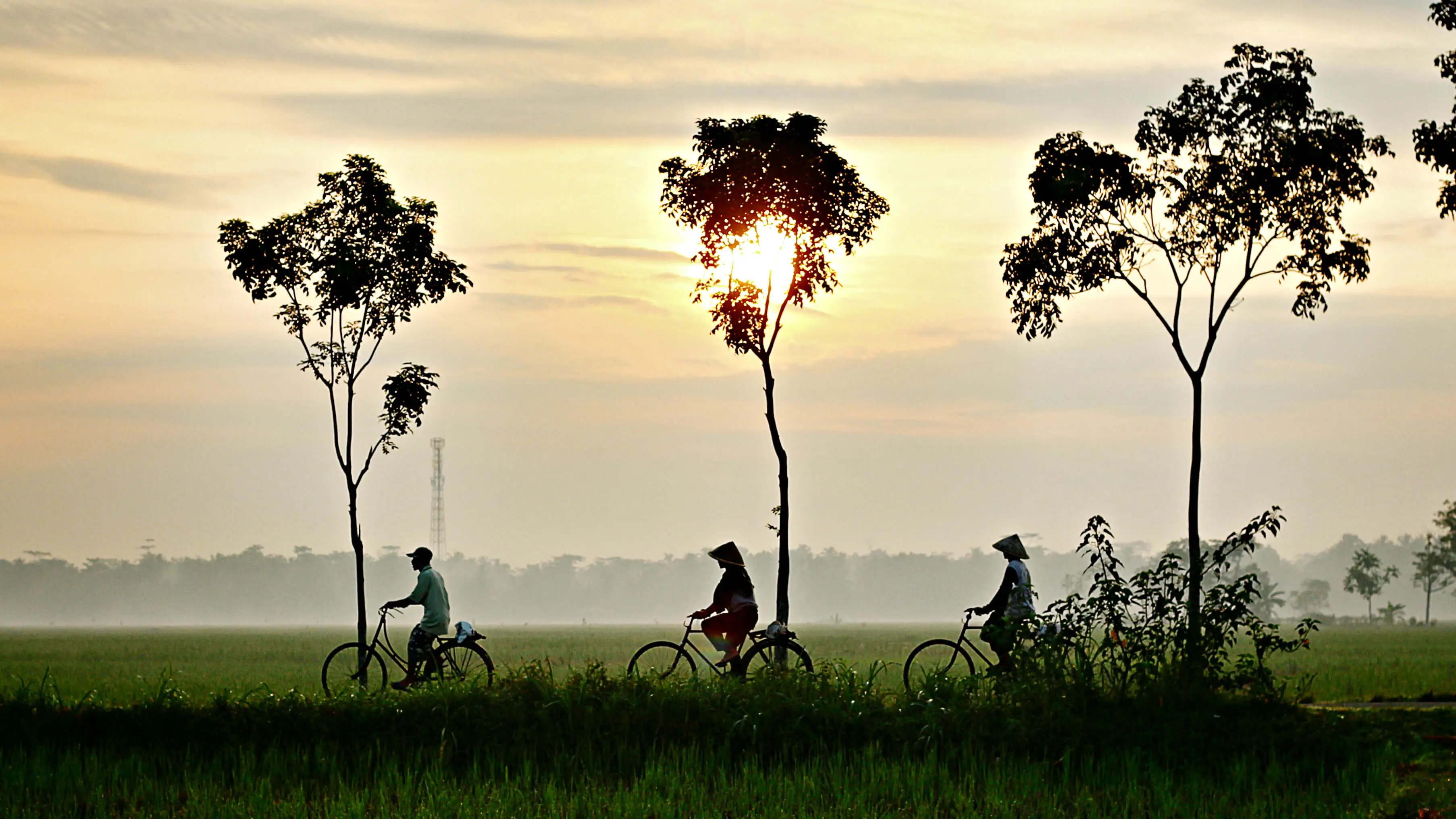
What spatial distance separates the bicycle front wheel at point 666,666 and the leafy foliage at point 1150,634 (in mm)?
4725

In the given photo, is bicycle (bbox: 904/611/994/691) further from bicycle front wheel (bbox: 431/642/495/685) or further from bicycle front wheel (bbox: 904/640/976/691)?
bicycle front wheel (bbox: 431/642/495/685)

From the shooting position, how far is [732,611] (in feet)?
69.4

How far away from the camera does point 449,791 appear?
15.7m

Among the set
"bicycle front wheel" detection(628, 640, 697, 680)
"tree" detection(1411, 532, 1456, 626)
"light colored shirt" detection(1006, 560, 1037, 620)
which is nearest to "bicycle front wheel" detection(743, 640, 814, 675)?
"bicycle front wheel" detection(628, 640, 697, 680)

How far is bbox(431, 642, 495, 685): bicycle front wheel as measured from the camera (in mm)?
21875

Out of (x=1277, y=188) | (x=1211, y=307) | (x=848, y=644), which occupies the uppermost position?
(x=1277, y=188)

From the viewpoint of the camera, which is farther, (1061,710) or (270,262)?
(270,262)

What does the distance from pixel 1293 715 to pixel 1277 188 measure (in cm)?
1265

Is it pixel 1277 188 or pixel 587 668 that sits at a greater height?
pixel 1277 188

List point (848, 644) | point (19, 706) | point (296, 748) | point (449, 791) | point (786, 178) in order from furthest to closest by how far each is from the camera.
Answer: point (848, 644), point (786, 178), point (19, 706), point (296, 748), point (449, 791)

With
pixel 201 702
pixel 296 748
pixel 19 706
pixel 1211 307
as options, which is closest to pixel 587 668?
pixel 296 748

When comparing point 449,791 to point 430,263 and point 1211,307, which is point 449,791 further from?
point 1211,307

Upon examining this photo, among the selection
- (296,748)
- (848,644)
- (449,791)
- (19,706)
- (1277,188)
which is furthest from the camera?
(848,644)

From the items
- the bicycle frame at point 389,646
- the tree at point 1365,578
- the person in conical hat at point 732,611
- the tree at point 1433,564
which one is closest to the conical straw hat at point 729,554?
the person in conical hat at point 732,611
